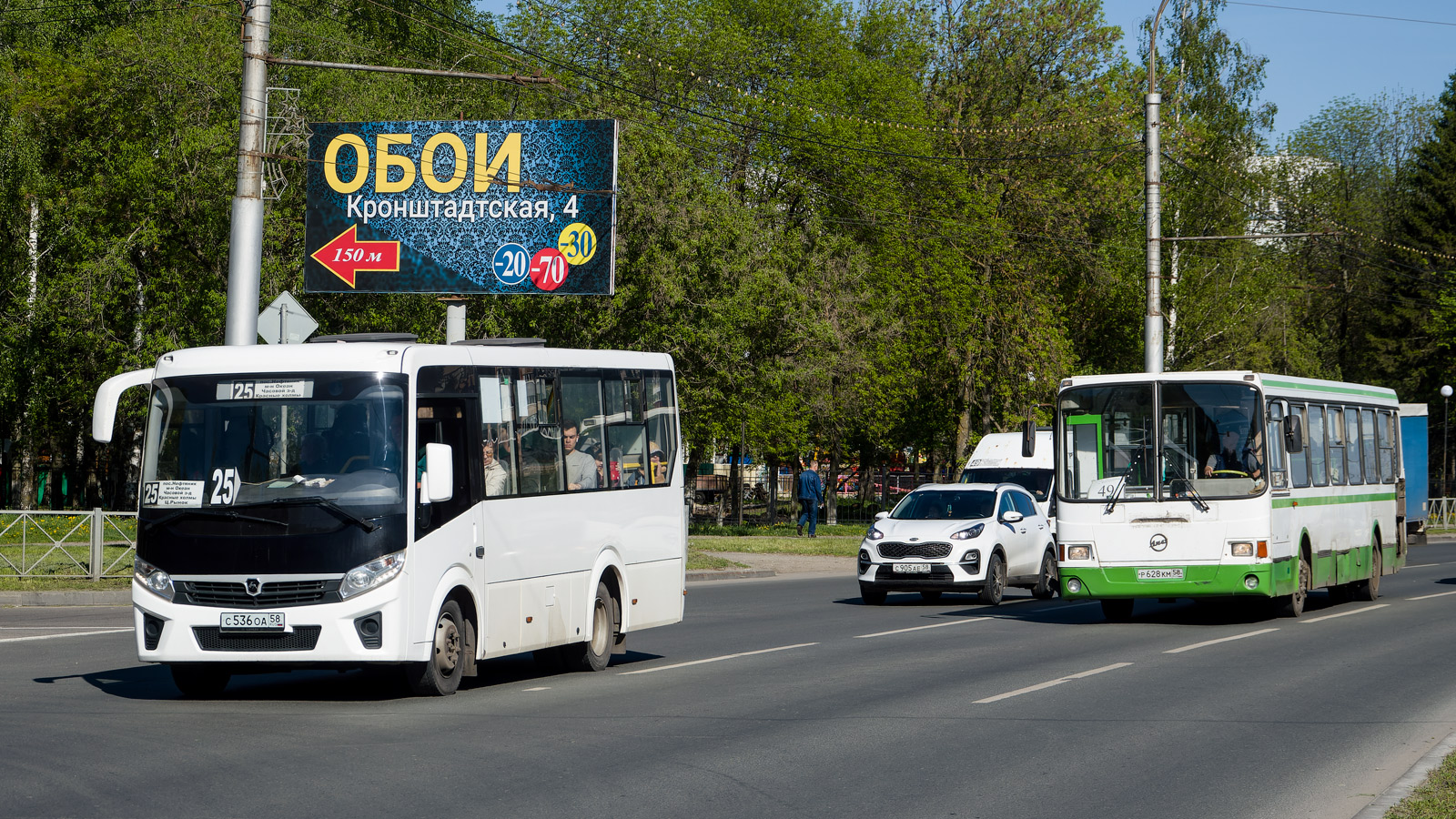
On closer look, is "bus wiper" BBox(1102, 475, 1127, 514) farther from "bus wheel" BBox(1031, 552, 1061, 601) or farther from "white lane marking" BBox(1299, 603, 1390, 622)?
"bus wheel" BBox(1031, 552, 1061, 601)

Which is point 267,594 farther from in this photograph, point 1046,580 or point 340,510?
point 1046,580

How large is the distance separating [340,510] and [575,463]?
9.71ft

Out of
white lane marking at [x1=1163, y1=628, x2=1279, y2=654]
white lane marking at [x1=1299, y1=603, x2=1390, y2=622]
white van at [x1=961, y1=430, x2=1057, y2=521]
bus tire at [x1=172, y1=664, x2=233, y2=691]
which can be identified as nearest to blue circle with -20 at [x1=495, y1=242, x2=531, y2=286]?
white van at [x1=961, y1=430, x2=1057, y2=521]

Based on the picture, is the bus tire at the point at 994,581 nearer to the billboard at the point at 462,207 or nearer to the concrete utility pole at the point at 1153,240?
the concrete utility pole at the point at 1153,240

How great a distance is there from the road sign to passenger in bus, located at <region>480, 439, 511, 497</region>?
7.25 m

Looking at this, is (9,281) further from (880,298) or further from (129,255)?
(880,298)

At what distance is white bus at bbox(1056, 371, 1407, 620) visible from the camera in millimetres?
19312

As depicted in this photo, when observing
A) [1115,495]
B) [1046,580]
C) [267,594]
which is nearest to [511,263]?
[1046,580]

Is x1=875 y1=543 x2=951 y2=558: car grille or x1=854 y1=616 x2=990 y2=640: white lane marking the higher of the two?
x1=875 y1=543 x2=951 y2=558: car grille

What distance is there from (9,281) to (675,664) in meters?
31.7

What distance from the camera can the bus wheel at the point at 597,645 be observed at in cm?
1459

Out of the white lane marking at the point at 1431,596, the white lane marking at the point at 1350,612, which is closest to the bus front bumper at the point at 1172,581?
the white lane marking at the point at 1350,612

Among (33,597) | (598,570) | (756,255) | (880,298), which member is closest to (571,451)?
(598,570)

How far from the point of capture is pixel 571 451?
46.4ft
